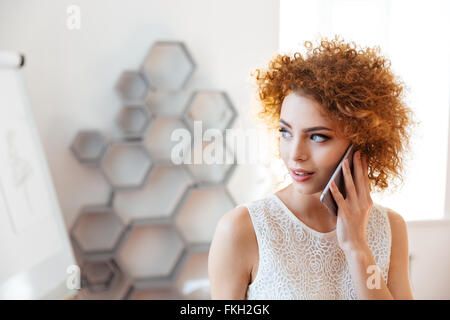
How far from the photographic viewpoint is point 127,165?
5.75ft

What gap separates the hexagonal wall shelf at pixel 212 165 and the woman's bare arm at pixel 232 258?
3.01 feet

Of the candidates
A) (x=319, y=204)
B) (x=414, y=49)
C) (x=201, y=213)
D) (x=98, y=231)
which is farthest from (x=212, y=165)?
(x=414, y=49)

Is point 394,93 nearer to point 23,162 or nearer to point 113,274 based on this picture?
point 23,162

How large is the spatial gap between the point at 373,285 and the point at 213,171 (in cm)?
115

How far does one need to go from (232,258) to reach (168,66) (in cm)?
116

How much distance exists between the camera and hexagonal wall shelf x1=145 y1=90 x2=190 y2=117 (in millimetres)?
1735

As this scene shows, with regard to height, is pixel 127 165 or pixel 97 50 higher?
pixel 97 50

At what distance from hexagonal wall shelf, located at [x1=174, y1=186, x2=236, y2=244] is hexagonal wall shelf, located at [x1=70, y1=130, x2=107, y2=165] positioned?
46 cm

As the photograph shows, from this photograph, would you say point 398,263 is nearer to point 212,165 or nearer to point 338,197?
point 338,197

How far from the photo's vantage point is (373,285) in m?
0.77

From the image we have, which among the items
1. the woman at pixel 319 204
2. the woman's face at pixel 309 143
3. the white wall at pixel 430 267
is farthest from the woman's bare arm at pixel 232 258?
the white wall at pixel 430 267

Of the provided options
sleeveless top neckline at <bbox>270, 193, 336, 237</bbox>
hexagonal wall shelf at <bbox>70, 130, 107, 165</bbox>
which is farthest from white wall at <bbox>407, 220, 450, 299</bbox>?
hexagonal wall shelf at <bbox>70, 130, 107, 165</bbox>

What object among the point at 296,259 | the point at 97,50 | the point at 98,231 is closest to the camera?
the point at 296,259

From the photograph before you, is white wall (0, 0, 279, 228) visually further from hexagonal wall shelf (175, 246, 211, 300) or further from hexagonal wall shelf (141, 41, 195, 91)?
hexagonal wall shelf (175, 246, 211, 300)
